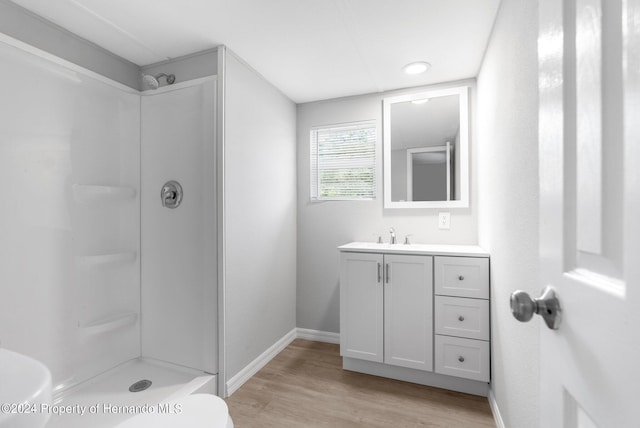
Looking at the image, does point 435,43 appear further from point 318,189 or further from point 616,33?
point 616,33

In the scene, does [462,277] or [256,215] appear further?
[256,215]

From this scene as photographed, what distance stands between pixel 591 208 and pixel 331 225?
2.41 meters

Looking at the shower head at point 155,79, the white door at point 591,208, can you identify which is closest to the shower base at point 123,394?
the white door at point 591,208

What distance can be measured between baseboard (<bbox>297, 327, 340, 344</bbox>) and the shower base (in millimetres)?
1116

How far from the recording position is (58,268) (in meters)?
1.75

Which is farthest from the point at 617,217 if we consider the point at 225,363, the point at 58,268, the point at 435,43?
the point at 58,268

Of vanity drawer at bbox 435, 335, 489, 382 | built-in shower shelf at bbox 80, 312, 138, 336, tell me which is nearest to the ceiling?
built-in shower shelf at bbox 80, 312, 138, 336

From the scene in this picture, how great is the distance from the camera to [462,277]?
198 centimetres

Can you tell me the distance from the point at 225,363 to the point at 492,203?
201cm

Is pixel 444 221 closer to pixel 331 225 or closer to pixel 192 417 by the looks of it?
pixel 331 225

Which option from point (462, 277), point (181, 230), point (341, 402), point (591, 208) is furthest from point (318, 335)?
point (591, 208)

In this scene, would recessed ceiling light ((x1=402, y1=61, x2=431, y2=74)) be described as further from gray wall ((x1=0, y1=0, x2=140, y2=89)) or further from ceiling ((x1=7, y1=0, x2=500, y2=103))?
gray wall ((x1=0, y1=0, x2=140, y2=89))

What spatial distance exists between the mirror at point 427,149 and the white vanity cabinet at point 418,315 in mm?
596

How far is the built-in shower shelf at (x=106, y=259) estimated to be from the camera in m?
1.89
